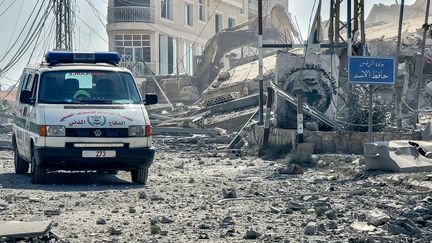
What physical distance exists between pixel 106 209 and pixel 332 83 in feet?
46.0

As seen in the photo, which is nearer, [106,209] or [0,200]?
[106,209]

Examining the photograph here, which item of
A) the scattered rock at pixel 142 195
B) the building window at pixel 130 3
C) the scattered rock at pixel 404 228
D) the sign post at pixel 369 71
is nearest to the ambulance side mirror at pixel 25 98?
the scattered rock at pixel 142 195

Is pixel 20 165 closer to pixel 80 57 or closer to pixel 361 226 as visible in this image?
pixel 80 57

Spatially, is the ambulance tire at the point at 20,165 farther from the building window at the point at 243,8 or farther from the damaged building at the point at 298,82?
the building window at the point at 243,8

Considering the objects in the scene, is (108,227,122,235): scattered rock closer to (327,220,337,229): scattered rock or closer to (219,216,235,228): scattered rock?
(219,216,235,228): scattered rock

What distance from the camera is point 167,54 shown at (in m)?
68.7

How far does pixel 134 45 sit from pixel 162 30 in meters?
2.22

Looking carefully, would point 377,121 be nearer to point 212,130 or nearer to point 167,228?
point 212,130

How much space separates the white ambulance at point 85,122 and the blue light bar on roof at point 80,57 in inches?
11.1

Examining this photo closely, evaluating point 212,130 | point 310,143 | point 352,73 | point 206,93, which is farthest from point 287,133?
point 206,93

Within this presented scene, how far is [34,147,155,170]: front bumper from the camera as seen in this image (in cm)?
1584

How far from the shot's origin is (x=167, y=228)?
10.6 m

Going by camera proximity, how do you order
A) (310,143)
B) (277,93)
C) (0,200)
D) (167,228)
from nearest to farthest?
(167,228)
(0,200)
(310,143)
(277,93)

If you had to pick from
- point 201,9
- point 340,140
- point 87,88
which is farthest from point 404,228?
point 201,9
